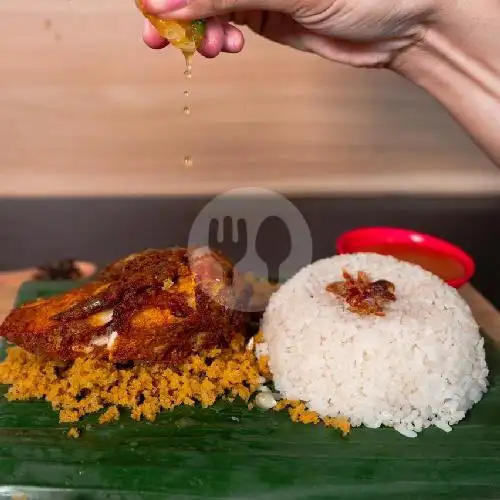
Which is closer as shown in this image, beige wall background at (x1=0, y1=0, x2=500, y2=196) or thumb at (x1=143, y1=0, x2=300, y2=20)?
thumb at (x1=143, y1=0, x2=300, y2=20)

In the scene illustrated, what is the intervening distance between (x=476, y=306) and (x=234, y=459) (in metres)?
1.56

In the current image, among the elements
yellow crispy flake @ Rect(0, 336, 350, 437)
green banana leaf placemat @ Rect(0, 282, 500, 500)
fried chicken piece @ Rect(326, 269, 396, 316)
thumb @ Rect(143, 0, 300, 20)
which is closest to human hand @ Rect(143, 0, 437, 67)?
thumb @ Rect(143, 0, 300, 20)

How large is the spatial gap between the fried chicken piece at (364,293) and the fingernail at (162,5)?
113cm

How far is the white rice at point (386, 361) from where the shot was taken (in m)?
2.25

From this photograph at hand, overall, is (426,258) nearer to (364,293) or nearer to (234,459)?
(364,293)

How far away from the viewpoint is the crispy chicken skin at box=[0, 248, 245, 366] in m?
2.27

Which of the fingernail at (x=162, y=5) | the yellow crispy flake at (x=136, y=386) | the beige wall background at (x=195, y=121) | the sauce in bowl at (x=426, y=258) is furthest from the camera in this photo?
the beige wall background at (x=195, y=121)

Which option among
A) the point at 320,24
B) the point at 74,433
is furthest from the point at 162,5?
the point at 74,433

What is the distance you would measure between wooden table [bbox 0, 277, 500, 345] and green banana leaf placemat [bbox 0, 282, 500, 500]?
0.70m

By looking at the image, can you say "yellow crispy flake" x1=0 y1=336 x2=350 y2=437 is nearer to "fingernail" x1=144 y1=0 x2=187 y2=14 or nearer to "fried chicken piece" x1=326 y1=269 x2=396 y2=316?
"fried chicken piece" x1=326 y1=269 x2=396 y2=316

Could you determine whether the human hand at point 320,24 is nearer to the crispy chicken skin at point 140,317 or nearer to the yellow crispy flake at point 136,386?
the crispy chicken skin at point 140,317

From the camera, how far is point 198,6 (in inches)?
76.1

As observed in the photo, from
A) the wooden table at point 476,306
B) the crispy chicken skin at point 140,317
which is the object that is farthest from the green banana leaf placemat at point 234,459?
the wooden table at point 476,306

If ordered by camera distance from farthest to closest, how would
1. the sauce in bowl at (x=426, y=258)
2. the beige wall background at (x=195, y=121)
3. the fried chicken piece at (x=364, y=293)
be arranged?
the beige wall background at (x=195, y=121)
the sauce in bowl at (x=426, y=258)
the fried chicken piece at (x=364, y=293)
